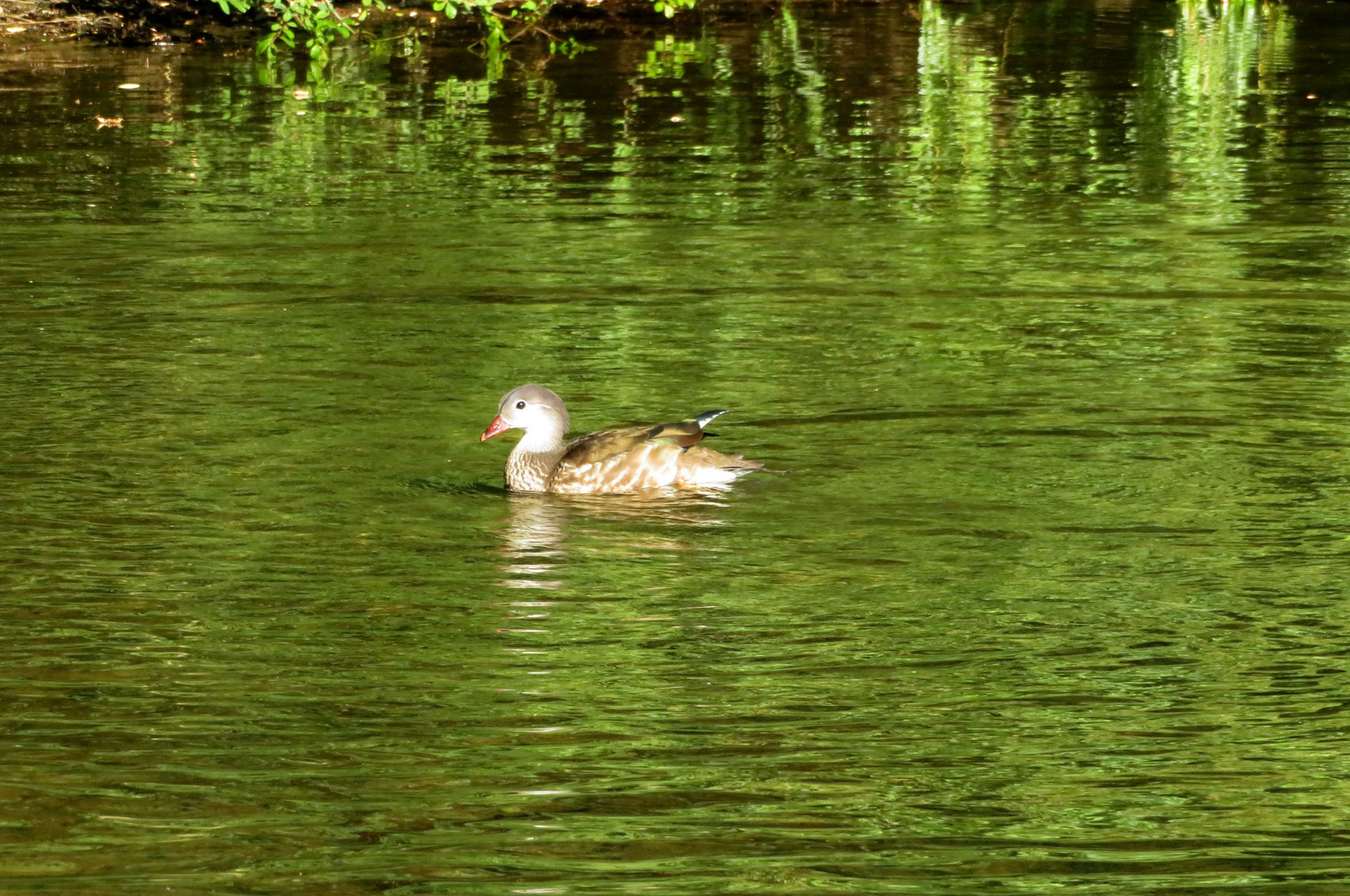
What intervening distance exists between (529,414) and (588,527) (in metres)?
1.04

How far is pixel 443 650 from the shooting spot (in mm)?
8047

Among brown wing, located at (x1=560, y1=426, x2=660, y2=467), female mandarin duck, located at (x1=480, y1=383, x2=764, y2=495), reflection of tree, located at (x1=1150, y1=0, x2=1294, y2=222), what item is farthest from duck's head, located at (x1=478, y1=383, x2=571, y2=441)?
reflection of tree, located at (x1=1150, y1=0, x2=1294, y2=222)

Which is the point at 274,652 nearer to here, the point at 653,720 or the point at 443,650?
the point at 443,650

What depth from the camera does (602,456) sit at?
10258 millimetres

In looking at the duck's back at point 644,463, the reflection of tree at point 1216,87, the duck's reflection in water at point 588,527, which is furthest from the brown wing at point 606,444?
the reflection of tree at point 1216,87

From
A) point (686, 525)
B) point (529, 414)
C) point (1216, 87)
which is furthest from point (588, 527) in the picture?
point (1216, 87)

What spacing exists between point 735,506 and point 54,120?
561 inches

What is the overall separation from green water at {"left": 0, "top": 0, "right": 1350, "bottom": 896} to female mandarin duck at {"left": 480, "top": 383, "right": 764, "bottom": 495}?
170 mm

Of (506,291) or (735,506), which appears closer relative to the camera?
(735,506)

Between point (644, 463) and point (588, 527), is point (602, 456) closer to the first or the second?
point (644, 463)

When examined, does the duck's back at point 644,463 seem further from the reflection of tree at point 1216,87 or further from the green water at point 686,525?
the reflection of tree at point 1216,87

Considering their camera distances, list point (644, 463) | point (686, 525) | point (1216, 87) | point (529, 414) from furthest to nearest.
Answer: point (1216, 87) → point (529, 414) → point (644, 463) → point (686, 525)

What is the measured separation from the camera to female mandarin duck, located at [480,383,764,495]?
33.3ft

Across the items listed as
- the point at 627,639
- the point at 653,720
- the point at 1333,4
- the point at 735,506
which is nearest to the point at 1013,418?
the point at 735,506
